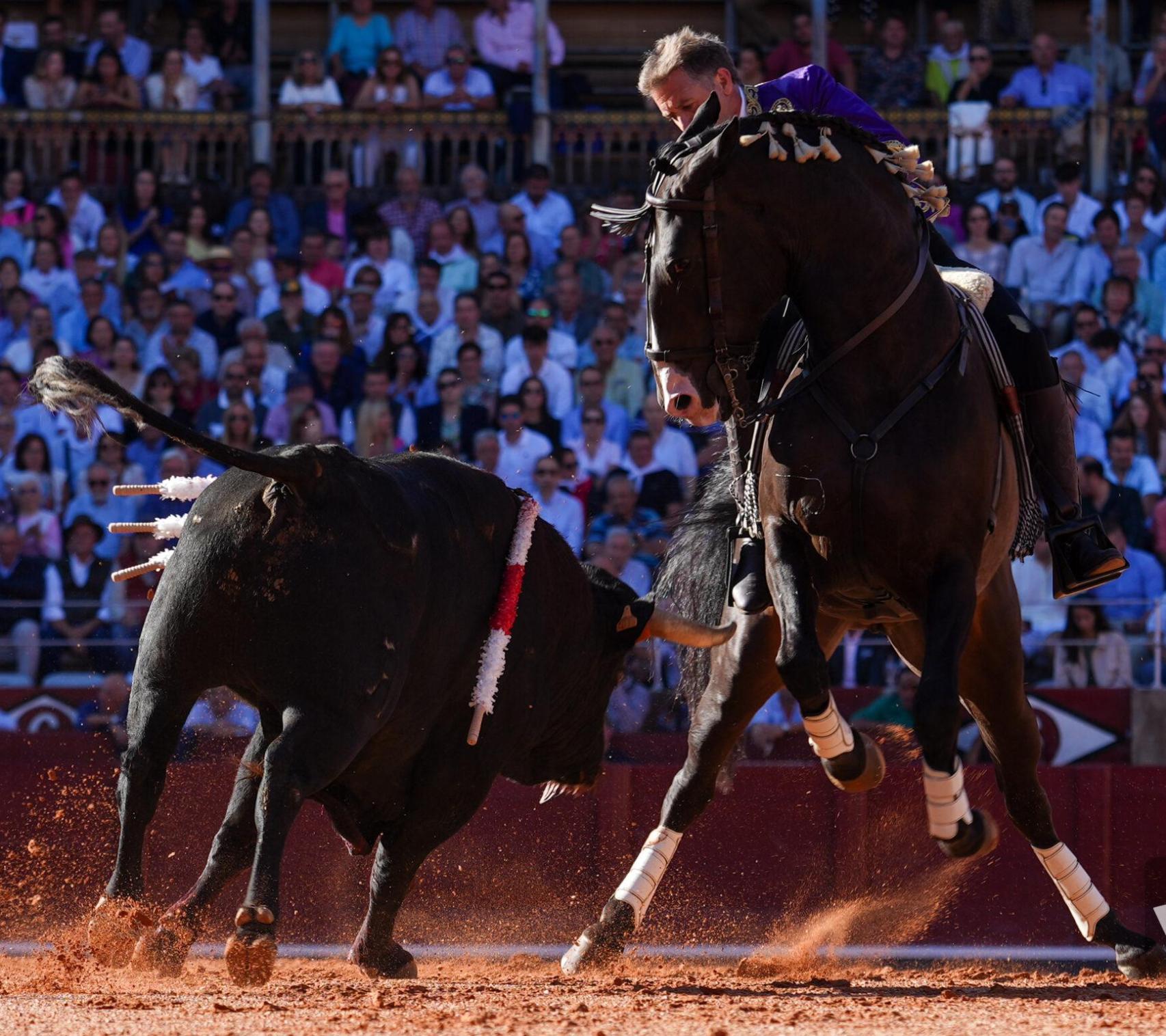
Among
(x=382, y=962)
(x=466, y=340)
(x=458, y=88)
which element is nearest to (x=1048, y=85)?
(x=458, y=88)

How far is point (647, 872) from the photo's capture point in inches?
262

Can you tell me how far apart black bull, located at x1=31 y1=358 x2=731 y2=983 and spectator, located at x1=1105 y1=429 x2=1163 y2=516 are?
18.9ft

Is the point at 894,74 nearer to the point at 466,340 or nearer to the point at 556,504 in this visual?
the point at 466,340

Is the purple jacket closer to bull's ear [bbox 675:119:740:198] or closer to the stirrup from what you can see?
bull's ear [bbox 675:119:740:198]

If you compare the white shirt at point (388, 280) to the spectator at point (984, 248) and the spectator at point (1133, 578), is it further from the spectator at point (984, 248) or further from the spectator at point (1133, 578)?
the spectator at point (1133, 578)

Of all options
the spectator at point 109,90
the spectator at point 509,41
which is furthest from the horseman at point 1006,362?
the spectator at point 109,90

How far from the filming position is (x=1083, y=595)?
1055 centimetres

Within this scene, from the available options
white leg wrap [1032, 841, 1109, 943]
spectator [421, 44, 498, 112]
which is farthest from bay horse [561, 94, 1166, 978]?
spectator [421, 44, 498, 112]

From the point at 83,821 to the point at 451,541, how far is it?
3.85 m

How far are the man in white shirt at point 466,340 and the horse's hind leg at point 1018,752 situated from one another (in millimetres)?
5919

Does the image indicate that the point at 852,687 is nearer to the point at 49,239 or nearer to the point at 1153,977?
the point at 1153,977

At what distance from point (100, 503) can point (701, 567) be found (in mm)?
5181

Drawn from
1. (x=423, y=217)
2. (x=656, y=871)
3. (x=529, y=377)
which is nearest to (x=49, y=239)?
(x=423, y=217)

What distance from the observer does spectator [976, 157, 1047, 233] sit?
44.3 ft
